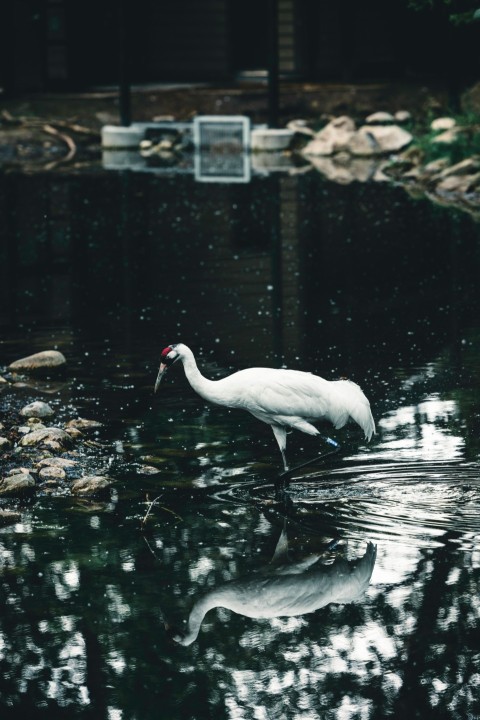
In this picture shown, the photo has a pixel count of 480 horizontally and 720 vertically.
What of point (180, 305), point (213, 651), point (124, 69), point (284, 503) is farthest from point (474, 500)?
point (124, 69)

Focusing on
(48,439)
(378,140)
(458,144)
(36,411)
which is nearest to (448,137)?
(458,144)

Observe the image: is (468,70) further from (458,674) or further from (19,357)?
(458,674)

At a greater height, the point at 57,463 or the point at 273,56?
the point at 273,56

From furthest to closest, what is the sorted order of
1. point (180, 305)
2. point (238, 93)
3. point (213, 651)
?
point (238, 93)
point (180, 305)
point (213, 651)

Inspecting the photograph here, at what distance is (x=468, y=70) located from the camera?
113ft

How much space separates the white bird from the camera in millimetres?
9500

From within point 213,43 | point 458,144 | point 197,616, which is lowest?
point 197,616

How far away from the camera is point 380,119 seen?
3178 cm

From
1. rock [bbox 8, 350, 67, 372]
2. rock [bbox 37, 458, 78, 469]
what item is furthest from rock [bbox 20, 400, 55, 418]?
rock [bbox 8, 350, 67, 372]

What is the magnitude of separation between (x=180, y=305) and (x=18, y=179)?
41.4 feet

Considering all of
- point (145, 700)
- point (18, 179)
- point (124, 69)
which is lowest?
point (145, 700)

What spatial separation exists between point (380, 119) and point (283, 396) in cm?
2305

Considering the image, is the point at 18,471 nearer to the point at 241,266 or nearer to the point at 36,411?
the point at 36,411

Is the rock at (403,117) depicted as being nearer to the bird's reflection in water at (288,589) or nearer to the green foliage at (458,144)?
the green foliage at (458,144)
